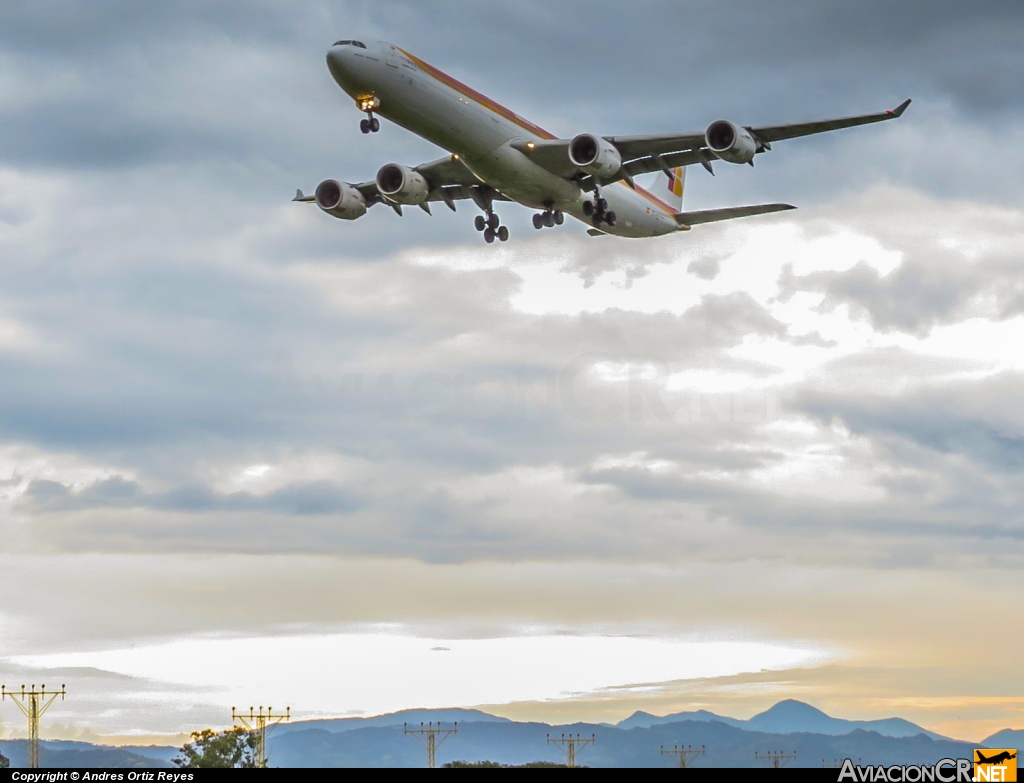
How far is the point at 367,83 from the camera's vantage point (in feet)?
166

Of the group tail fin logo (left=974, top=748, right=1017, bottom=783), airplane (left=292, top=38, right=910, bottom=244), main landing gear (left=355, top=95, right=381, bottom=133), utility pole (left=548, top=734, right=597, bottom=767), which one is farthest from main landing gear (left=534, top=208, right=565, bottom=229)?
utility pole (left=548, top=734, right=597, bottom=767)

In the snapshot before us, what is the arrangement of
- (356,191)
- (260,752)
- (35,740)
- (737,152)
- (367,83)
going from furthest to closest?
(260,752) < (35,740) < (356,191) < (737,152) < (367,83)

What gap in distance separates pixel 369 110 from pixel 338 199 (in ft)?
36.4

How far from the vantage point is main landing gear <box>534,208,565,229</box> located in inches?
2425

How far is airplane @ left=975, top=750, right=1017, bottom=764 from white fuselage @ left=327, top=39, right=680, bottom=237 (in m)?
31.3

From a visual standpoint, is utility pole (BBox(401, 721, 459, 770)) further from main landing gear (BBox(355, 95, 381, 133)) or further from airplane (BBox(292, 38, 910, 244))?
main landing gear (BBox(355, 95, 381, 133))

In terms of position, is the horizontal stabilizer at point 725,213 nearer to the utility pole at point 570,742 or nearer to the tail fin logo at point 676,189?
the tail fin logo at point 676,189

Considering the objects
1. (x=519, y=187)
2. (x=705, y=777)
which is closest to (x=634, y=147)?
(x=519, y=187)

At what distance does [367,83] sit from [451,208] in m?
15.7

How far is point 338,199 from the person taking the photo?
6222 centimetres

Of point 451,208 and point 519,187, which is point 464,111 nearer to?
point 519,187

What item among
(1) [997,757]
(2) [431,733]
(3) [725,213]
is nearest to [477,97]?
(3) [725,213]

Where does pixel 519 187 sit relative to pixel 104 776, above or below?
above

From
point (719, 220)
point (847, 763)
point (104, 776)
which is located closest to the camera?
point (847, 763)
